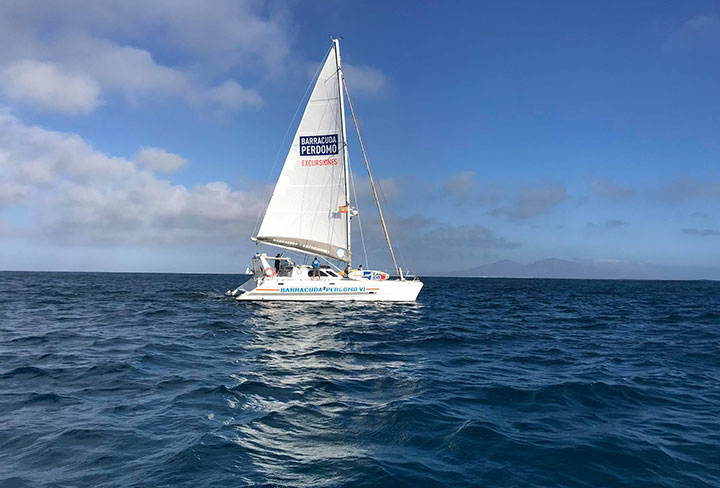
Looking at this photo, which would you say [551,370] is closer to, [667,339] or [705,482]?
[705,482]

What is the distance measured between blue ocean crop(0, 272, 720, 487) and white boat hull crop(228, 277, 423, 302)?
11.6 metres

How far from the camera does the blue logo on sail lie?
97.9 ft

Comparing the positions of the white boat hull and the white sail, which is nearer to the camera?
the white boat hull

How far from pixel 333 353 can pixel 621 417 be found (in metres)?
7.91

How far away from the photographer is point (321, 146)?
29922 mm

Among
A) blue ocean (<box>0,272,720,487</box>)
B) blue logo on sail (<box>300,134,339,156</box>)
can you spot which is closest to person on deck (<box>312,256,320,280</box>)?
blue logo on sail (<box>300,134,339,156</box>)

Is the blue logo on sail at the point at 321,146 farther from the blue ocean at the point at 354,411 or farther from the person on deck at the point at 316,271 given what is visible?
the blue ocean at the point at 354,411

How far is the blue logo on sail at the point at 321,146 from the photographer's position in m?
29.8

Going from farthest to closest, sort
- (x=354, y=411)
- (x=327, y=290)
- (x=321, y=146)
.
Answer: (x=321, y=146), (x=327, y=290), (x=354, y=411)

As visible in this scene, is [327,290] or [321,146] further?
[321,146]

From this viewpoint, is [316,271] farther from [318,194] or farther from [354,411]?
[354,411]

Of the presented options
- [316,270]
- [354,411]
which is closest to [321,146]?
[316,270]

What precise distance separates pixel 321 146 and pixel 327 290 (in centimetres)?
1030

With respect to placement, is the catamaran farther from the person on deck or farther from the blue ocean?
the blue ocean
